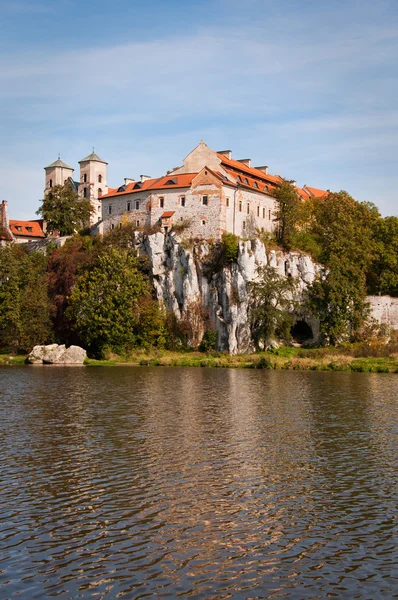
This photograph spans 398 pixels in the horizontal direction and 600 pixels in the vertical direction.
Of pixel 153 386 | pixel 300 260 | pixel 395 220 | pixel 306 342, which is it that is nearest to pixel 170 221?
pixel 300 260

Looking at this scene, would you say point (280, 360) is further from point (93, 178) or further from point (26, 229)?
point (93, 178)

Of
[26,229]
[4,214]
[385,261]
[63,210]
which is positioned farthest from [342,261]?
[4,214]

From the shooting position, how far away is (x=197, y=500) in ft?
53.1

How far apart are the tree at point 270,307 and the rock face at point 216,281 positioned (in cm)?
81

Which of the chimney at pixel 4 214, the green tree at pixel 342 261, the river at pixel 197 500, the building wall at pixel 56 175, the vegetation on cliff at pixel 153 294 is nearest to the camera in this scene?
the river at pixel 197 500

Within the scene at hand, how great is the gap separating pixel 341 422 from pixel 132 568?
16911 millimetres

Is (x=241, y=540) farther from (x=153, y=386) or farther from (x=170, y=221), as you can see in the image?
(x=170, y=221)

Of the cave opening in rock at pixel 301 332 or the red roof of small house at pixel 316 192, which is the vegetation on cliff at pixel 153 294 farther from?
the red roof of small house at pixel 316 192

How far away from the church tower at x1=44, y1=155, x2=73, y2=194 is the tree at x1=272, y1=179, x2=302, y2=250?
5033cm

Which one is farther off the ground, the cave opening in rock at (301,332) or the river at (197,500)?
the cave opening in rock at (301,332)

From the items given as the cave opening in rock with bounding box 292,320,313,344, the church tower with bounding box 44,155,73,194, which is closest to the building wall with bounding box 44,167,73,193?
the church tower with bounding box 44,155,73,194

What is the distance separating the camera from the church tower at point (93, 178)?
355 feet

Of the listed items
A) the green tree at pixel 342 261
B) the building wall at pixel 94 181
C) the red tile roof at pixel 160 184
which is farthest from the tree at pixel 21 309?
the building wall at pixel 94 181

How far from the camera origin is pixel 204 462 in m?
20.1
